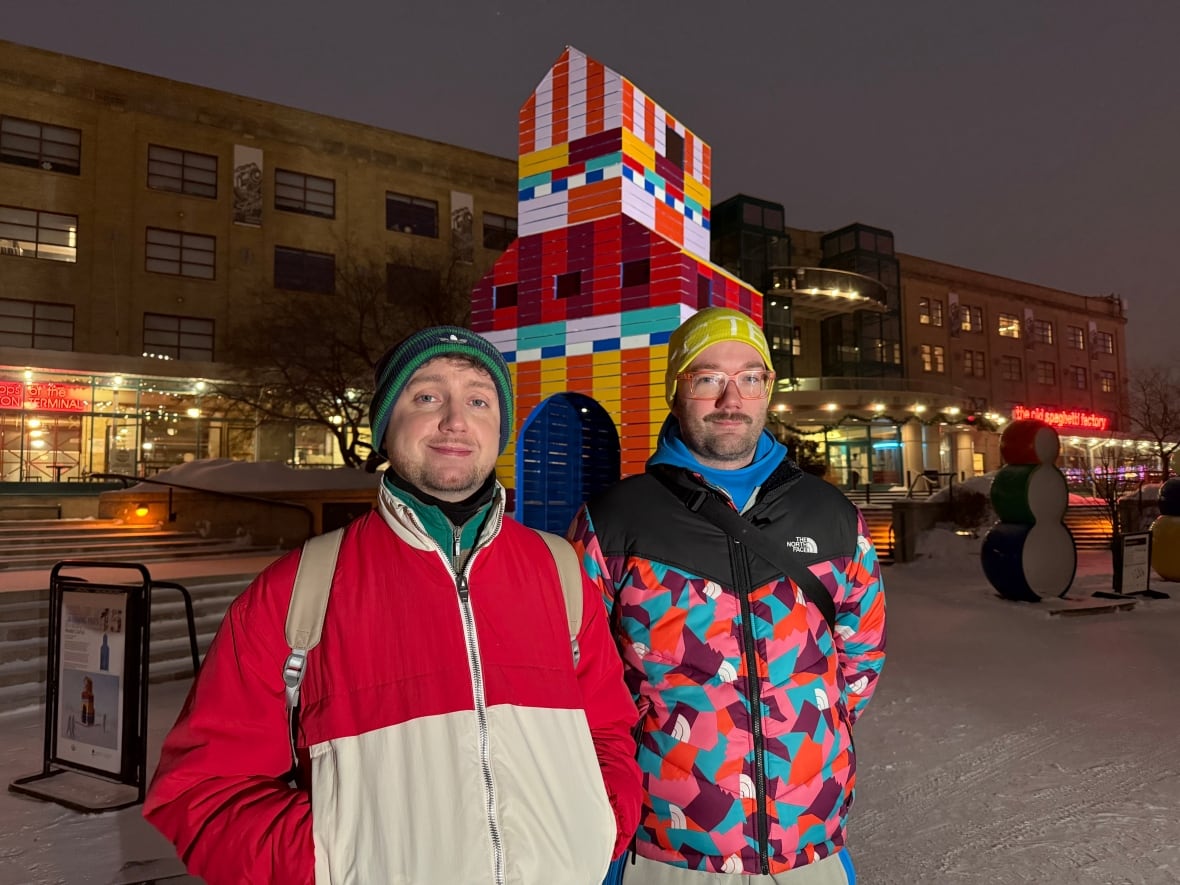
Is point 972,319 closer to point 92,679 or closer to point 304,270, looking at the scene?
point 304,270

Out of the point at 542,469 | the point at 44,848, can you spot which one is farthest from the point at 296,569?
the point at 542,469

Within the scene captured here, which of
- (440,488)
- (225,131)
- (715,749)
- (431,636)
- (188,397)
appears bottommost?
(715,749)

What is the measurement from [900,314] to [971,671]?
1474 inches

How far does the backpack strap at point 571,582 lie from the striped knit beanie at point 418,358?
286mm

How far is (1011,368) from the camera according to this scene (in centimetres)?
4644

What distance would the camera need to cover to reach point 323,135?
29719 millimetres

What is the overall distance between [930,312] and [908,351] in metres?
3.47

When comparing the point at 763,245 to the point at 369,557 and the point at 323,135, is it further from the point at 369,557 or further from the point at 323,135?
the point at 369,557

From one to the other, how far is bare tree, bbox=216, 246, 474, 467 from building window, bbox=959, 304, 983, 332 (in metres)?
32.2

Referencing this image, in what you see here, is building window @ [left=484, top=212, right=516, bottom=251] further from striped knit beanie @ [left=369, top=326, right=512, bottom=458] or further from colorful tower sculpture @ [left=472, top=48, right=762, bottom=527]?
striped knit beanie @ [left=369, top=326, right=512, bottom=458]

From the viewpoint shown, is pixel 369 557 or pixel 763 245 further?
pixel 763 245

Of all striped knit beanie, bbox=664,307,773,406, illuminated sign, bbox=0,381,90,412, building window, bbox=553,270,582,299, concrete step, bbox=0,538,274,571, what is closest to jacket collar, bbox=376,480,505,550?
striped knit beanie, bbox=664,307,773,406

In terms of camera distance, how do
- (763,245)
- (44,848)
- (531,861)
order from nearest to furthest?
(531,861) → (44,848) → (763,245)

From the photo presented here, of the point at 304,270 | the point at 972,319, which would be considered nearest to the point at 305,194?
the point at 304,270
